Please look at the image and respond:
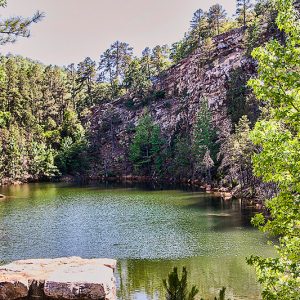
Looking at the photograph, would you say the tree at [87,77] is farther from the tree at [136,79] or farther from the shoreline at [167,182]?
the shoreline at [167,182]

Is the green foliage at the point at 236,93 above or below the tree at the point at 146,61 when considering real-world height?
below

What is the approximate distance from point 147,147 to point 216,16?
38916 millimetres

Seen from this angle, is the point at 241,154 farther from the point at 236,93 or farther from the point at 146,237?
the point at 236,93

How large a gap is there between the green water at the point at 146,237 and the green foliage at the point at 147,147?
27030mm

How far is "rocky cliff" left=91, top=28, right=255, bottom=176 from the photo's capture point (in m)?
75.9

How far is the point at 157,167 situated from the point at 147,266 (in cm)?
5433

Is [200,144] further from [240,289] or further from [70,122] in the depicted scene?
[240,289]

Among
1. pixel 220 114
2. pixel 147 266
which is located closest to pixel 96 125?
pixel 220 114

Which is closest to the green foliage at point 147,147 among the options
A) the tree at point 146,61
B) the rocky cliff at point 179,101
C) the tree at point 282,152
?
the rocky cliff at point 179,101

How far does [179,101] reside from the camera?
8469cm

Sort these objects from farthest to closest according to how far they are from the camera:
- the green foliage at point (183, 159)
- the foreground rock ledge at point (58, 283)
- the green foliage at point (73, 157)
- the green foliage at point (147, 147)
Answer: the green foliage at point (73, 157), the green foliage at point (147, 147), the green foliage at point (183, 159), the foreground rock ledge at point (58, 283)

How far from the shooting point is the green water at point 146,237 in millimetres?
21234

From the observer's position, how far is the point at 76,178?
83875 millimetres

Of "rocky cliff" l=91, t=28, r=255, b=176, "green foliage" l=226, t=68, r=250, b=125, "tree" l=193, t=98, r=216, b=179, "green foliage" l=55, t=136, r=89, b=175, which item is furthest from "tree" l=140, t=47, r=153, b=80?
"tree" l=193, t=98, r=216, b=179
